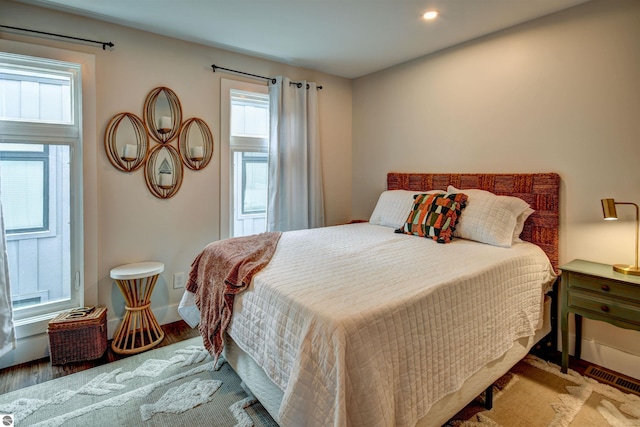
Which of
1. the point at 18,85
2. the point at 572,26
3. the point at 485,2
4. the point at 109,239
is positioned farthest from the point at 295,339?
the point at 572,26

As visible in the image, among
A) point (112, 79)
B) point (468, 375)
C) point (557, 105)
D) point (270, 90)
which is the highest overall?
point (270, 90)

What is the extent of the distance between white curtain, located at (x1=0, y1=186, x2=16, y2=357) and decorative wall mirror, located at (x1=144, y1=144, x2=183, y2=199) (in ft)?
3.19

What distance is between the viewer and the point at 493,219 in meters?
2.41

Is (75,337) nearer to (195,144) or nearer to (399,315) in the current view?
(195,144)

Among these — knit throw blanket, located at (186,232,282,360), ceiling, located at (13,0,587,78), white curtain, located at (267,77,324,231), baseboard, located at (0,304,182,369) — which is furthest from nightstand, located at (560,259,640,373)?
baseboard, located at (0,304,182,369)

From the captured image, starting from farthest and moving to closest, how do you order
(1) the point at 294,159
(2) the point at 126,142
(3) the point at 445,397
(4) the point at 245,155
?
(1) the point at 294,159 < (4) the point at 245,155 < (2) the point at 126,142 < (3) the point at 445,397

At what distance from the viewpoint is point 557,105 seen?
2.43m

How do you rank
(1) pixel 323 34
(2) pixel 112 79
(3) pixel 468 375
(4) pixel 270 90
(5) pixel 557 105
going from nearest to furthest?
(3) pixel 468 375 < (5) pixel 557 105 < (2) pixel 112 79 < (1) pixel 323 34 < (4) pixel 270 90

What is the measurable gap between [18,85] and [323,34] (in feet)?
7.41

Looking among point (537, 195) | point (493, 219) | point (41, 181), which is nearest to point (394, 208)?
point (493, 219)

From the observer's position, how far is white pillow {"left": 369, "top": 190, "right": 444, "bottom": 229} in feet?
9.94

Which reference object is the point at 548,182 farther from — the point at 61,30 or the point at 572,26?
the point at 61,30

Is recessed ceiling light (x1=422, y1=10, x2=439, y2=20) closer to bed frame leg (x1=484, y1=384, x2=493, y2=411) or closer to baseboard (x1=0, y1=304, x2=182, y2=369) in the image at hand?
bed frame leg (x1=484, y1=384, x2=493, y2=411)

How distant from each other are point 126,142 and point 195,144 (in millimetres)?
Answer: 549
